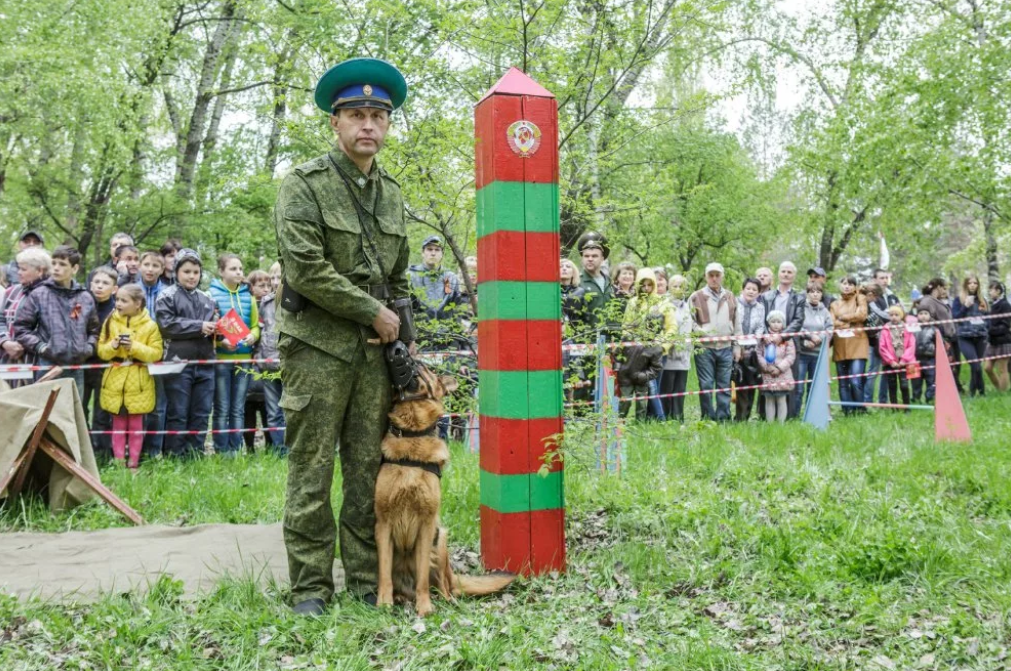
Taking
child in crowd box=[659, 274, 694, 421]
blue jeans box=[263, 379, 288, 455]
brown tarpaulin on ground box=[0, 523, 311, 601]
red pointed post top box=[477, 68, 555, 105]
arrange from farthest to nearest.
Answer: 1. child in crowd box=[659, 274, 694, 421]
2. blue jeans box=[263, 379, 288, 455]
3. red pointed post top box=[477, 68, 555, 105]
4. brown tarpaulin on ground box=[0, 523, 311, 601]

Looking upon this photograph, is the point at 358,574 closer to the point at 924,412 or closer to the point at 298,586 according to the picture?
the point at 298,586

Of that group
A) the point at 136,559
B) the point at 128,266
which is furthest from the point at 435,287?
the point at 128,266

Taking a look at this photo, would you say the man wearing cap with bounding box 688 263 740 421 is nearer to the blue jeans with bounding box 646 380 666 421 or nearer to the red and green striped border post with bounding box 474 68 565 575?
the blue jeans with bounding box 646 380 666 421

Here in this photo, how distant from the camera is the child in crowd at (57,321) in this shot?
291 inches

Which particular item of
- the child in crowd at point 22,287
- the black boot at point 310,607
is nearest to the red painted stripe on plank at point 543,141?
the black boot at point 310,607

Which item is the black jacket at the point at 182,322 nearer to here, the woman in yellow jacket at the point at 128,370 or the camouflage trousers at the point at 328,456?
the woman in yellow jacket at the point at 128,370

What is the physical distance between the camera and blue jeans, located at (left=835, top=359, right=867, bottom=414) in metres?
10.8

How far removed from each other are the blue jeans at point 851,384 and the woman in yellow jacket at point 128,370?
26.6ft

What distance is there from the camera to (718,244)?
2189 centimetres

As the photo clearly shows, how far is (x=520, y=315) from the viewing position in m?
4.29

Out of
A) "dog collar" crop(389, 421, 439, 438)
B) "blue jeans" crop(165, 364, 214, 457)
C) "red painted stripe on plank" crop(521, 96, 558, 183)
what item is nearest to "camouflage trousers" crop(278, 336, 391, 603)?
"dog collar" crop(389, 421, 439, 438)

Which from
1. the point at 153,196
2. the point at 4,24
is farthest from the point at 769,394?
the point at 4,24

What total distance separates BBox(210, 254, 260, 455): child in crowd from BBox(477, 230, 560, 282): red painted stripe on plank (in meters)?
4.62

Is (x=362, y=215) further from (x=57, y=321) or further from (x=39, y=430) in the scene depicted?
(x=57, y=321)
